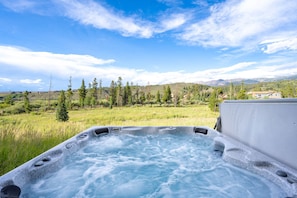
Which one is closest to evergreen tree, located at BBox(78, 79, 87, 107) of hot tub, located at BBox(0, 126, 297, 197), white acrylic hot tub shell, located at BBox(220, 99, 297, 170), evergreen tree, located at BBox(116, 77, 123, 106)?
evergreen tree, located at BBox(116, 77, 123, 106)

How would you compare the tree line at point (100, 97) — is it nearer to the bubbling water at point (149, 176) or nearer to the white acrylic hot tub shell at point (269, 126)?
the bubbling water at point (149, 176)

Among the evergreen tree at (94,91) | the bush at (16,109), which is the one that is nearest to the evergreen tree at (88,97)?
the evergreen tree at (94,91)

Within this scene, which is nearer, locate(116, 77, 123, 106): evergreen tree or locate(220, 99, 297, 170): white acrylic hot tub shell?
locate(220, 99, 297, 170): white acrylic hot tub shell

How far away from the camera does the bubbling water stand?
5.90 feet

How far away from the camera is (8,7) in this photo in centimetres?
608

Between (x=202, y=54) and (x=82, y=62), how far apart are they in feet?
33.3

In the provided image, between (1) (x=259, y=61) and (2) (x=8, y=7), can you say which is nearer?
(2) (x=8, y=7)

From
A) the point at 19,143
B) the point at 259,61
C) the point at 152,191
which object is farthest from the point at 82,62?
the point at 259,61

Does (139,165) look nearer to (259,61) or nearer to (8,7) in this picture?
(8,7)

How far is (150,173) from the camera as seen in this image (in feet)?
7.69

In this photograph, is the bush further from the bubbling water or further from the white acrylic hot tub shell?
the white acrylic hot tub shell

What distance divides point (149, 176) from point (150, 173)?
9cm

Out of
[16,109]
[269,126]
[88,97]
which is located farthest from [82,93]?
[269,126]

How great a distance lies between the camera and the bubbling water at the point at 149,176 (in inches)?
70.8
